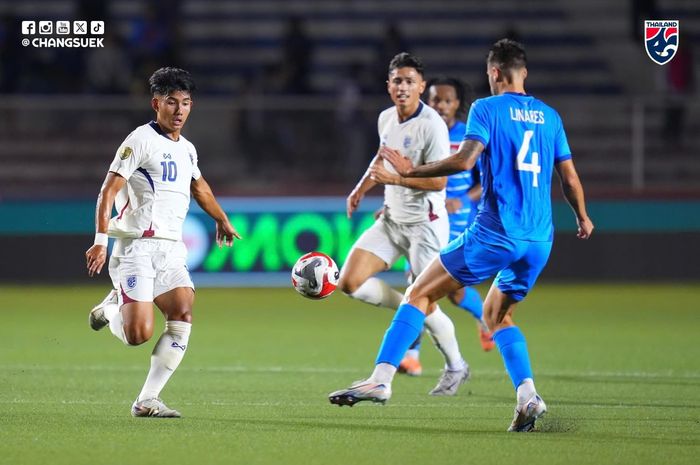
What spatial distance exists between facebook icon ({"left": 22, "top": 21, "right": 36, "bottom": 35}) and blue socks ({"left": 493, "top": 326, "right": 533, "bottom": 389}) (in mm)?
13339

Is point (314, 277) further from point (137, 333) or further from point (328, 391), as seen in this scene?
point (137, 333)

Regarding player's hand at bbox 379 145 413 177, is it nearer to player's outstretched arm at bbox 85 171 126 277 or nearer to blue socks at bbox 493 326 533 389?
blue socks at bbox 493 326 533 389

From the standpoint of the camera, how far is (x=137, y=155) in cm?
755

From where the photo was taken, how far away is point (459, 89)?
1049 centimetres

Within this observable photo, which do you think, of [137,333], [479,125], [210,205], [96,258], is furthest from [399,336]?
[96,258]

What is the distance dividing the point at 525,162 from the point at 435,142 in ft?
6.28

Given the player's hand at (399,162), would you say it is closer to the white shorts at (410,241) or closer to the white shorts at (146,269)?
the white shorts at (146,269)

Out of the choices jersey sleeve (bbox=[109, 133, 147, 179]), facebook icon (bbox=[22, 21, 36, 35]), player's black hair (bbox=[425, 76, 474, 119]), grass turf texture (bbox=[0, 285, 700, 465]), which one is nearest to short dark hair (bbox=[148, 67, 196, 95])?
jersey sleeve (bbox=[109, 133, 147, 179])

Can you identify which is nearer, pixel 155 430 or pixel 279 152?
pixel 155 430

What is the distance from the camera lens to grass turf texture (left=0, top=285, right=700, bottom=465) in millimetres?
6465

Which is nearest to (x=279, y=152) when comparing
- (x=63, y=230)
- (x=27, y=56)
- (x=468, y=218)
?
(x=63, y=230)

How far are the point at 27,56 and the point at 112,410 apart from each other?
12.4m

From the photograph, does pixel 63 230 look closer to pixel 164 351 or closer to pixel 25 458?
pixel 164 351

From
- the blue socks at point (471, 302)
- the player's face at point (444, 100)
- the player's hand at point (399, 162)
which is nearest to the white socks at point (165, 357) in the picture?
the player's hand at point (399, 162)
